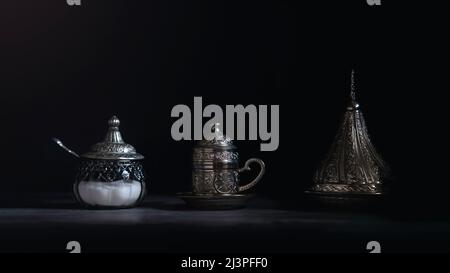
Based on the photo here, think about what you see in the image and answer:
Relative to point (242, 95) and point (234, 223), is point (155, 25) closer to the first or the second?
point (242, 95)

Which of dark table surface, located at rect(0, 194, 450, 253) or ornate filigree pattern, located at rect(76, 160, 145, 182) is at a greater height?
ornate filigree pattern, located at rect(76, 160, 145, 182)

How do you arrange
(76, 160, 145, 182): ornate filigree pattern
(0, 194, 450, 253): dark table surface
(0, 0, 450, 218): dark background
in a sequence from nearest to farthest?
(0, 194, 450, 253): dark table surface → (76, 160, 145, 182): ornate filigree pattern → (0, 0, 450, 218): dark background

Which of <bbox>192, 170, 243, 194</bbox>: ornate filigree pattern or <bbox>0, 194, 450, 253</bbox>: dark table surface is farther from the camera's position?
<bbox>192, 170, 243, 194</bbox>: ornate filigree pattern

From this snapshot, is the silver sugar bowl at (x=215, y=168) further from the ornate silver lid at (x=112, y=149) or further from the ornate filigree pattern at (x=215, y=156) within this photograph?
the ornate silver lid at (x=112, y=149)

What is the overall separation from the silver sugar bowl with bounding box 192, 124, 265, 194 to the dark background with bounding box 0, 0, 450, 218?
1.11 feet

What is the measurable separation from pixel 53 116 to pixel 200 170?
1.62ft

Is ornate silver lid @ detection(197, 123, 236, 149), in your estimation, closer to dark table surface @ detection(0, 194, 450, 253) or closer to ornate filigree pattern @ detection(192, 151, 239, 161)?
ornate filigree pattern @ detection(192, 151, 239, 161)

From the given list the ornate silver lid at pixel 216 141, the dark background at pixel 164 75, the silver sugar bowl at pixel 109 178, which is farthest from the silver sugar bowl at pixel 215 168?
the dark background at pixel 164 75

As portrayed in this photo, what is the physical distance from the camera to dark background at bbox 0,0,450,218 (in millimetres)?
1605

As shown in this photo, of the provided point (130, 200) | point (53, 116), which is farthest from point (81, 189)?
point (53, 116)

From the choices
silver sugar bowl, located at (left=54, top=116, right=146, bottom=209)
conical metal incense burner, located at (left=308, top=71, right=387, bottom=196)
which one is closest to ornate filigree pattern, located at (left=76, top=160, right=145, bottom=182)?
silver sugar bowl, located at (left=54, top=116, right=146, bottom=209)

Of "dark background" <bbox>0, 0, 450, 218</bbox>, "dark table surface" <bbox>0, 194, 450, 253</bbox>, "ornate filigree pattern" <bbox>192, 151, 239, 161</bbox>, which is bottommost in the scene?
"dark table surface" <bbox>0, 194, 450, 253</bbox>

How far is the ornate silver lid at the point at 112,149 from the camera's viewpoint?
4.11 feet

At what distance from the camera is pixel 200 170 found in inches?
50.9
